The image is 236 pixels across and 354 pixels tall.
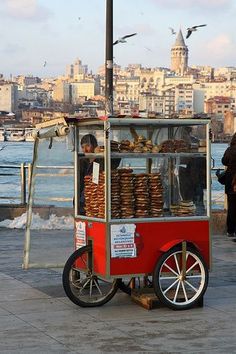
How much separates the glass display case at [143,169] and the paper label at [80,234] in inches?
5.7

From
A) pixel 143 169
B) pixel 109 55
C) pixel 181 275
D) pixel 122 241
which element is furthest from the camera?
pixel 109 55

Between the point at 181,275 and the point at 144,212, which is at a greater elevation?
the point at 144,212

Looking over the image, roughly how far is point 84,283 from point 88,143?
1522mm

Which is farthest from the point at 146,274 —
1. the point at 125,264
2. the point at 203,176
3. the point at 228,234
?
the point at 228,234

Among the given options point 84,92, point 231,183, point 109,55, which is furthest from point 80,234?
point 84,92

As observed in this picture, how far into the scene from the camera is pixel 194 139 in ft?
28.6

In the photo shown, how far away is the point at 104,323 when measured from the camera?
7660mm

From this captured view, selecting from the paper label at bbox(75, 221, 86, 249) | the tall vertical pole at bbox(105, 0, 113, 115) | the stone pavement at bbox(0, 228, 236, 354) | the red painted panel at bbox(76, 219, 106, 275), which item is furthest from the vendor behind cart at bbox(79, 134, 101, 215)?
the tall vertical pole at bbox(105, 0, 113, 115)

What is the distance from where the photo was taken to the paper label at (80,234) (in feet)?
28.5

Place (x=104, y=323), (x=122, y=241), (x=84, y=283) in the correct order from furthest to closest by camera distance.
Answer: (x=84, y=283)
(x=122, y=241)
(x=104, y=323)

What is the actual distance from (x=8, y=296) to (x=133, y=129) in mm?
2360

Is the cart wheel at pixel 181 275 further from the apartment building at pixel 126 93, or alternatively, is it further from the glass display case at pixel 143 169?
the apartment building at pixel 126 93

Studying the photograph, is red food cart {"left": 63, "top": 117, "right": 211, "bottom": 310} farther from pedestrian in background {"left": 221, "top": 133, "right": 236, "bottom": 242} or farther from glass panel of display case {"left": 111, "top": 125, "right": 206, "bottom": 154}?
pedestrian in background {"left": 221, "top": 133, "right": 236, "bottom": 242}

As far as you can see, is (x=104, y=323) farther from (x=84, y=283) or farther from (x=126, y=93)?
(x=126, y=93)
